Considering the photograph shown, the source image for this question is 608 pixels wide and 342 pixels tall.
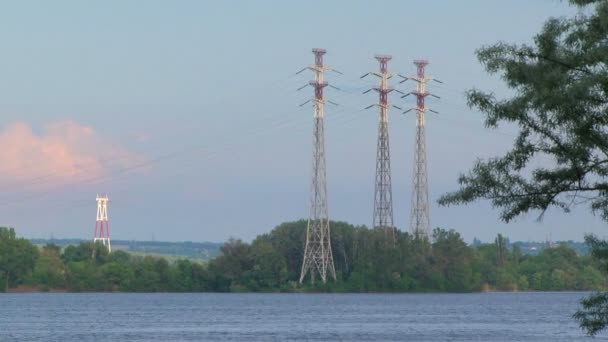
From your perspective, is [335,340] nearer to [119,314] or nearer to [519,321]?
[519,321]

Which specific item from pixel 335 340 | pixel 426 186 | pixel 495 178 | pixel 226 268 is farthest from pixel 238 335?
pixel 226 268

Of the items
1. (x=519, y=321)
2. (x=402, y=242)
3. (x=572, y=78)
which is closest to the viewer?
(x=572, y=78)

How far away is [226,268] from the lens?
188500 mm

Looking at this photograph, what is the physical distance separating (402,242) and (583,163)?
14503cm

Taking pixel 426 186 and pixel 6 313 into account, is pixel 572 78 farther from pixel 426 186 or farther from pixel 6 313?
pixel 6 313

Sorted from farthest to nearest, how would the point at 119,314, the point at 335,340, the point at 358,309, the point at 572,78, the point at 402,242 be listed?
the point at 402,242, the point at 358,309, the point at 119,314, the point at 335,340, the point at 572,78

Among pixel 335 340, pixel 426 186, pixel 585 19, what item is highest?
pixel 426 186

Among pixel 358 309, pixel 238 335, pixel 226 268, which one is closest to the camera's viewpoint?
pixel 238 335

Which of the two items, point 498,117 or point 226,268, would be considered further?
point 226,268

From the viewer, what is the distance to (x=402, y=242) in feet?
579

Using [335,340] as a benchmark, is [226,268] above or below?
above

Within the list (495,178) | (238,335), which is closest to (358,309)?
(238,335)

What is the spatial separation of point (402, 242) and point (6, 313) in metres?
49.6

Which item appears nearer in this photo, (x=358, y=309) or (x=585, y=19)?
(x=585, y=19)
